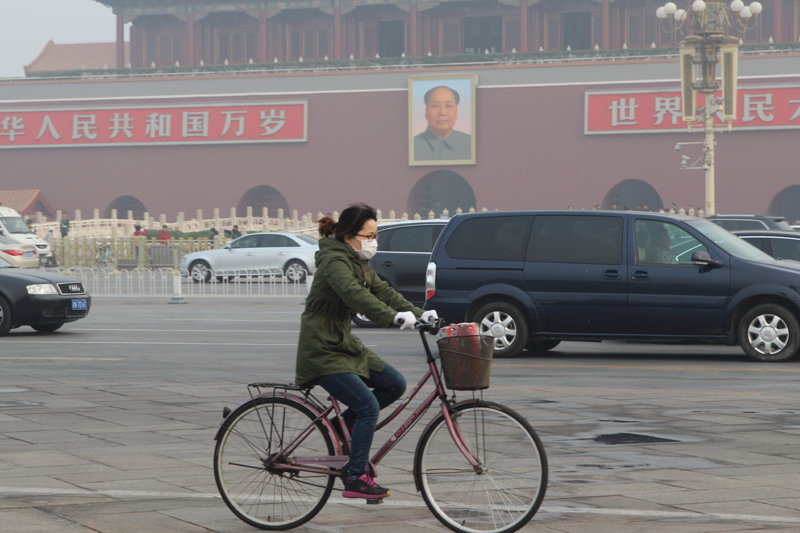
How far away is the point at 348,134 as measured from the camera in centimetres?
4500

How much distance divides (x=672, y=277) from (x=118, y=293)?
1583 cm

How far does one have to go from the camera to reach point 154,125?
1838 inches

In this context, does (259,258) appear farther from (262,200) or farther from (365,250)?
(365,250)

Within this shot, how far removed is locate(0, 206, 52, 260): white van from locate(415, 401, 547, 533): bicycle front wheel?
30404mm

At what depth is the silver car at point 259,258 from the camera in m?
Result: 27.2

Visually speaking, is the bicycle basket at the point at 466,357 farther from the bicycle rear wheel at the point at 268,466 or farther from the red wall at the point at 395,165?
the red wall at the point at 395,165

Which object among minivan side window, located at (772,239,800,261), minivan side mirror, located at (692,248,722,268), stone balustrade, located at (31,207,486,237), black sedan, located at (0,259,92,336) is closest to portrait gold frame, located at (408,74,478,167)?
stone balustrade, located at (31,207,486,237)

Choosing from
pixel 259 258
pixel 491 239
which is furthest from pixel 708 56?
pixel 491 239

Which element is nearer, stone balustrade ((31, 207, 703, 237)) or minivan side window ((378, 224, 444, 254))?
minivan side window ((378, 224, 444, 254))

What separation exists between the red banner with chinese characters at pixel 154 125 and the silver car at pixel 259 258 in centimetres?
1778

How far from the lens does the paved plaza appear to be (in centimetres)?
498

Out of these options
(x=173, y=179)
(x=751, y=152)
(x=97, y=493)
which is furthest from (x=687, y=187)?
(x=97, y=493)

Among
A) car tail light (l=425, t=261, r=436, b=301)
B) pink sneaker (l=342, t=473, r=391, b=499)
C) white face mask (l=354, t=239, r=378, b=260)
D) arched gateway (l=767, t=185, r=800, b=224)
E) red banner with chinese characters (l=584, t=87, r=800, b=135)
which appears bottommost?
pink sneaker (l=342, t=473, r=391, b=499)

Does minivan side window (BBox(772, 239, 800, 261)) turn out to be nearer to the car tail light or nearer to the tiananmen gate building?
the car tail light
